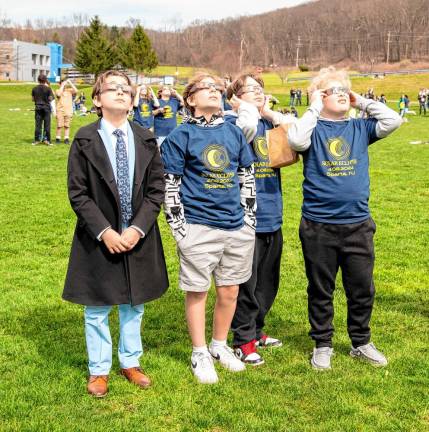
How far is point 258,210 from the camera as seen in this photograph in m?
4.43

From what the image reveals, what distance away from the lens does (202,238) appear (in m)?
4.04

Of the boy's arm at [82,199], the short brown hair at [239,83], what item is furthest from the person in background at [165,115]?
the boy's arm at [82,199]

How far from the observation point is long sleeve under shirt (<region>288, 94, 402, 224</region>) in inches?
165

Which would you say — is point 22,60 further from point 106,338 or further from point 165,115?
point 106,338

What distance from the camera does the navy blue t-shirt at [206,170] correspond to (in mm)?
3998

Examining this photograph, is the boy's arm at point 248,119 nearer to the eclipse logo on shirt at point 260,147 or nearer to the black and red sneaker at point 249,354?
the eclipse logo on shirt at point 260,147

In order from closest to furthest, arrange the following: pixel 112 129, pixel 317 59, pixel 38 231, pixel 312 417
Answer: pixel 312 417
pixel 112 129
pixel 38 231
pixel 317 59

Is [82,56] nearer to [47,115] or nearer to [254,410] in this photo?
[47,115]

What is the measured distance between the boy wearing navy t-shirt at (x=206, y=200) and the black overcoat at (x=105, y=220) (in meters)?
0.15

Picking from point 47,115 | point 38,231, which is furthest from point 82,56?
point 38,231

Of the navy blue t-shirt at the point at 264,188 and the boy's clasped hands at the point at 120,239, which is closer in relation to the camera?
the boy's clasped hands at the point at 120,239

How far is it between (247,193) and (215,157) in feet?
1.20

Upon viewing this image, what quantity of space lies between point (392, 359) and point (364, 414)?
2.94 ft

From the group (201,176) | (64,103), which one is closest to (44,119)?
(64,103)
